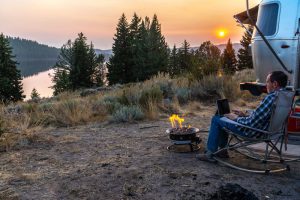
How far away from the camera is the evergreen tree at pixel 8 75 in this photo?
3809 cm

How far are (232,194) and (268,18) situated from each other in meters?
4.48

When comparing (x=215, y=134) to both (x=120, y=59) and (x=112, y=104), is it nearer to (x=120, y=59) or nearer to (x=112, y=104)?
(x=112, y=104)

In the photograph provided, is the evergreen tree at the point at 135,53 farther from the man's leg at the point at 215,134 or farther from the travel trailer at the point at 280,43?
the man's leg at the point at 215,134

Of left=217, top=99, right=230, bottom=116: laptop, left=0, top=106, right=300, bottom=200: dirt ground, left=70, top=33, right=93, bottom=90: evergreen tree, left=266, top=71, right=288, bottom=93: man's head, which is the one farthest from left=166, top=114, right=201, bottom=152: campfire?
left=70, top=33, right=93, bottom=90: evergreen tree

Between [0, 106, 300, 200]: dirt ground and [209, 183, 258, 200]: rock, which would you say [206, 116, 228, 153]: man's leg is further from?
[209, 183, 258, 200]: rock

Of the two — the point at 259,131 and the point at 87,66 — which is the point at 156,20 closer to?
the point at 87,66

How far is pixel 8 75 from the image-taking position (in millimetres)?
39094

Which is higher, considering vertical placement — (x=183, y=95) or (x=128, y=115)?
(x=183, y=95)

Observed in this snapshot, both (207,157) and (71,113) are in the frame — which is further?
(71,113)

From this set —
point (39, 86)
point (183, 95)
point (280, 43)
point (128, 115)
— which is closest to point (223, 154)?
point (280, 43)

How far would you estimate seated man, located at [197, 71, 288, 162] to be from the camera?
15.3 feet

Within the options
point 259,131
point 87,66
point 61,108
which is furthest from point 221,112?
point 87,66

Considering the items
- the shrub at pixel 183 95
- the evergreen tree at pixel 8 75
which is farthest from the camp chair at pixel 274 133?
the evergreen tree at pixel 8 75

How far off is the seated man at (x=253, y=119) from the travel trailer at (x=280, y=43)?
5.04 feet
